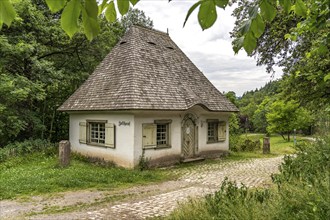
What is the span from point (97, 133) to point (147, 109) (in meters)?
3.74

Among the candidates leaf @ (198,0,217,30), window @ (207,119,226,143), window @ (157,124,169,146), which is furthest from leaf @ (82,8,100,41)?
window @ (207,119,226,143)

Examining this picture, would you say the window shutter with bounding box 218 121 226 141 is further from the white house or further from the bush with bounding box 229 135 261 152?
the bush with bounding box 229 135 261 152

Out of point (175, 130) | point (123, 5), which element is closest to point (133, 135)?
point (175, 130)

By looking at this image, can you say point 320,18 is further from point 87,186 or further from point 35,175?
point 35,175

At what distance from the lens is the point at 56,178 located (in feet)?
Result: 34.9

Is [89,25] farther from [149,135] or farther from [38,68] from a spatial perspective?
[38,68]

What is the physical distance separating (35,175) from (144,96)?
5.52m

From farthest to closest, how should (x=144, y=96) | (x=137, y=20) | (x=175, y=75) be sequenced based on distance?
(x=137, y=20), (x=175, y=75), (x=144, y=96)

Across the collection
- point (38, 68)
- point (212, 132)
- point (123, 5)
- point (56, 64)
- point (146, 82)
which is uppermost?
point (56, 64)

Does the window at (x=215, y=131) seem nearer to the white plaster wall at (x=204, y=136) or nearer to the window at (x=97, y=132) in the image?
the white plaster wall at (x=204, y=136)

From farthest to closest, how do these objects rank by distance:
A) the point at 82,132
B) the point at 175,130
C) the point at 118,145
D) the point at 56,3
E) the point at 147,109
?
the point at 82,132 → the point at 175,130 → the point at 118,145 → the point at 147,109 → the point at 56,3

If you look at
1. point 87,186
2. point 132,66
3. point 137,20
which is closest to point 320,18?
point 87,186

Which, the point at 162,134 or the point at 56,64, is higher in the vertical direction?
the point at 56,64

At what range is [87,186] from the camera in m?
10.2
